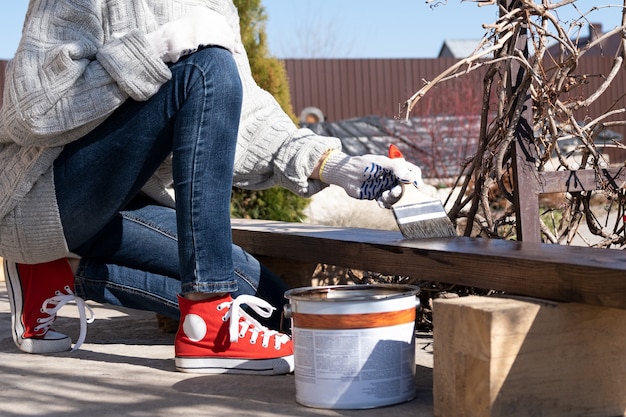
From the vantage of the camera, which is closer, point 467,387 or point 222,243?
point 467,387

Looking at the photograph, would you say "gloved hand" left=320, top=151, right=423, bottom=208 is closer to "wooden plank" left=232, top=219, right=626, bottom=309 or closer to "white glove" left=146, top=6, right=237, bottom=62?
"wooden plank" left=232, top=219, right=626, bottom=309

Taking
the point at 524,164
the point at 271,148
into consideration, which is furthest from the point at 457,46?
the point at 271,148

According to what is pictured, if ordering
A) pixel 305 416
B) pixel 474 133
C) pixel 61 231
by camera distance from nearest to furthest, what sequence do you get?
pixel 305 416, pixel 61 231, pixel 474 133

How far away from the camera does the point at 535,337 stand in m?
1.77

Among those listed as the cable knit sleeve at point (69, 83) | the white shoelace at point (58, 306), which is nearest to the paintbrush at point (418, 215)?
the cable knit sleeve at point (69, 83)

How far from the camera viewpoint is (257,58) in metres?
6.82

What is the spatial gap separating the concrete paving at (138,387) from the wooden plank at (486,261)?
299 millimetres

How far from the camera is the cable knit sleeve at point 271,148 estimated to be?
2637mm

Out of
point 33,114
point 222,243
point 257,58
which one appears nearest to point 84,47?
point 33,114

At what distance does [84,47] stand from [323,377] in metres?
1.09

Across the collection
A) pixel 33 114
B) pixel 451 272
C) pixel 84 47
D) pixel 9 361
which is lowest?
pixel 9 361

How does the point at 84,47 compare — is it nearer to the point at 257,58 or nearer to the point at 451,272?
the point at 451,272

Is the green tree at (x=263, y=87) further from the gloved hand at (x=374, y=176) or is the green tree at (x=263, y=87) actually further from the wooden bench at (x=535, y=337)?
the wooden bench at (x=535, y=337)

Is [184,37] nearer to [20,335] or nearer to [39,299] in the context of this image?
[39,299]
